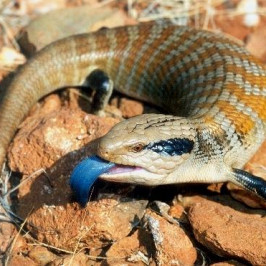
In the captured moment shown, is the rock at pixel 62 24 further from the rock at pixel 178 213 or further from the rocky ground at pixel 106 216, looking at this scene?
the rock at pixel 178 213

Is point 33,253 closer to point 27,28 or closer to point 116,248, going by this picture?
point 116,248

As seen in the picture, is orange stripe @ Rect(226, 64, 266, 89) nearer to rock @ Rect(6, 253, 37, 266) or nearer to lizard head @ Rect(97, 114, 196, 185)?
lizard head @ Rect(97, 114, 196, 185)

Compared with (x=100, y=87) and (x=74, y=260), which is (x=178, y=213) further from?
(x=100, y=87)

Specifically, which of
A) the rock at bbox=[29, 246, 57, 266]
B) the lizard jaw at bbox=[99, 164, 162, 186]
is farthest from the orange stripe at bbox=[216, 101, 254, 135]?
the rock at bbox=[29, 246, 57, 266]

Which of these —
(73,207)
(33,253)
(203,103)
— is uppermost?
(203,103)

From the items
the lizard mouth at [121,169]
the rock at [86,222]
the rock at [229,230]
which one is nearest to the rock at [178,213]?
the rock at [229,230]

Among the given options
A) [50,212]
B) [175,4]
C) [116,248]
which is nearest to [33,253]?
[50,212]

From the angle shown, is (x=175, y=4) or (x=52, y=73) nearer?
(x=52, y=73)
